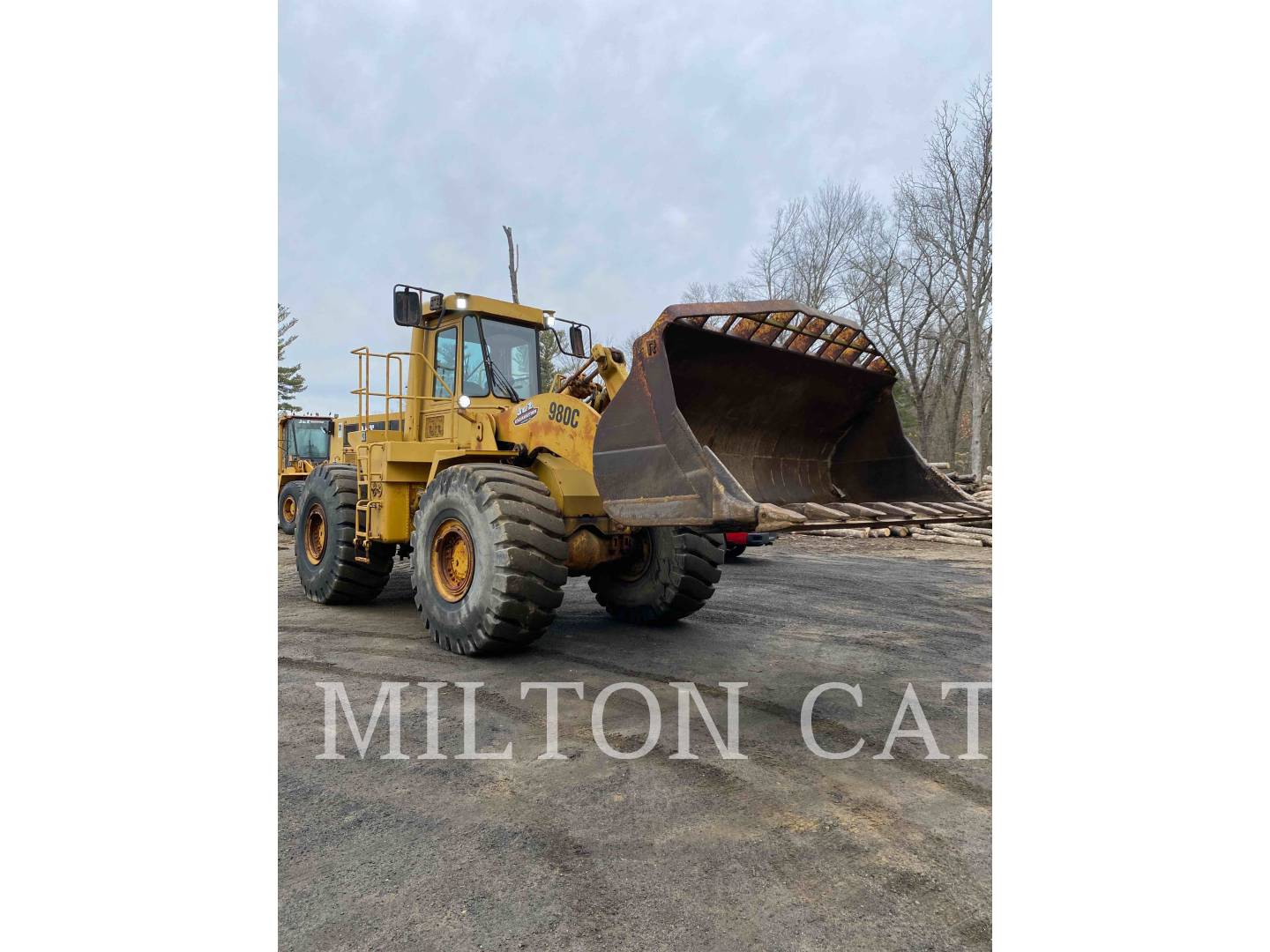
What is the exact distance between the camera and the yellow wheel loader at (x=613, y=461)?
4.09 metres

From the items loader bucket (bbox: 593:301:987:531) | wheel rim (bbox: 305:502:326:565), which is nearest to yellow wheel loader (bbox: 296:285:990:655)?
loader bucket (bbox: 593:301:987:531)

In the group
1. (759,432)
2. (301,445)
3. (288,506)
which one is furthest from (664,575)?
(301,445)

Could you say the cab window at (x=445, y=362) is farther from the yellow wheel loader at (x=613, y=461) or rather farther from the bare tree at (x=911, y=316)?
the bare tree at (x=911, y=316)

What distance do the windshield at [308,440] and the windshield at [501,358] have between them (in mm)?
12768

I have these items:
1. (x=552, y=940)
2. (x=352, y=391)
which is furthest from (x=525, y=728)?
(x=352, y=391)

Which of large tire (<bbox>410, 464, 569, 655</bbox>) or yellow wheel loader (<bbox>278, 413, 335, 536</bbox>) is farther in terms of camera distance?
yellow wheel loader (<bbox>278, 413, 335, 536</bbox>)

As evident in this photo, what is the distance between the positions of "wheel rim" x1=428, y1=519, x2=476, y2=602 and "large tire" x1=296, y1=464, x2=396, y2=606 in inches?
71.4

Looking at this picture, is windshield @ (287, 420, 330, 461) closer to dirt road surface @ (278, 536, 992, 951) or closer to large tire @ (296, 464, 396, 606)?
large tire @ (296, 464, 396, 606)

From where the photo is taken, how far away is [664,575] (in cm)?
625

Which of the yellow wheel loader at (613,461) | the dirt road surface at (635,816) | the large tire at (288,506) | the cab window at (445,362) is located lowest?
the dirt road surface at (635,816)

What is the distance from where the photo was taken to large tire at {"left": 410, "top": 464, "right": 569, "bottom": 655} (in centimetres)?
489

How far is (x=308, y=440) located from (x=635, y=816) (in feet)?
58.2

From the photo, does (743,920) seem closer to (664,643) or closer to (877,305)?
(664,643)

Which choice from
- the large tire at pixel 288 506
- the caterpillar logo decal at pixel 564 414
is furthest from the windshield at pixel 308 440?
the caterpillar logo decal at pixel 564 414
